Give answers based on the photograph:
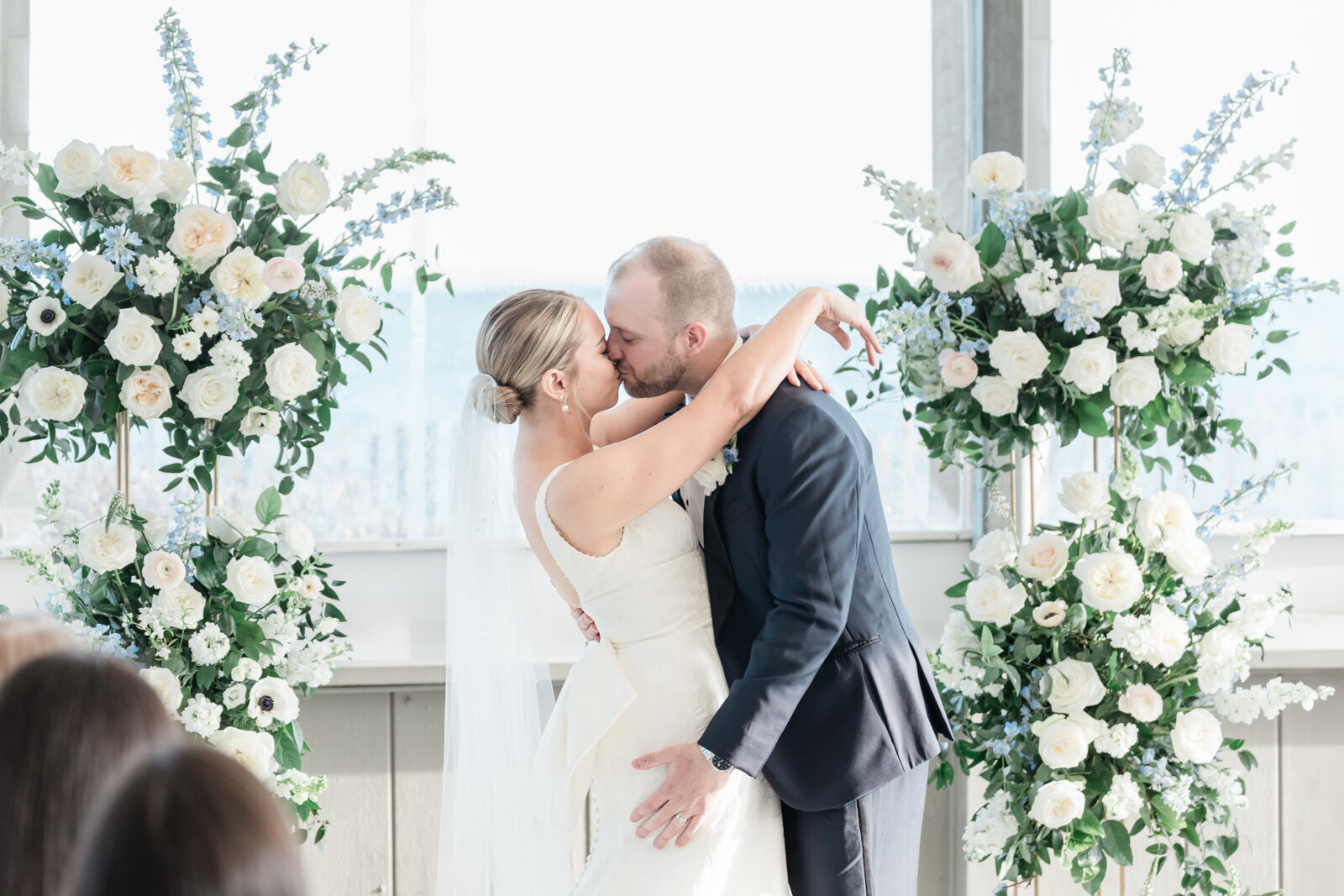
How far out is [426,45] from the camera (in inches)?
116

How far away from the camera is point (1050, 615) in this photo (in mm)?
2168

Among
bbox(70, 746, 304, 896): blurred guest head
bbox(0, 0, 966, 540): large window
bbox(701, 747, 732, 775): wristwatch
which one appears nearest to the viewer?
bbox(70, 746, 304, 896): blurred guest head

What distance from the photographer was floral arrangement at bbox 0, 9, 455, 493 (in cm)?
192

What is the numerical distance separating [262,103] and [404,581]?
135cm

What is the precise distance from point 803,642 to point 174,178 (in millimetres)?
1347

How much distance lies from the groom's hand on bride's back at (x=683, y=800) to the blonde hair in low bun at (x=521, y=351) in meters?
0.66

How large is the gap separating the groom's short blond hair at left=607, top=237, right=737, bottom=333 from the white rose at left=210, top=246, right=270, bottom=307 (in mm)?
636

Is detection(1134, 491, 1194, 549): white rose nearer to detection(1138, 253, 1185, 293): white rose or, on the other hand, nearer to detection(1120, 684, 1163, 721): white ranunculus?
detection(1120, 684, 1163, 721): white ranunculus

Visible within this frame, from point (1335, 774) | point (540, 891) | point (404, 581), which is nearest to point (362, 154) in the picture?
point (404, 581)

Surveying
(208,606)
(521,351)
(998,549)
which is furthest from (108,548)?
(998,549)

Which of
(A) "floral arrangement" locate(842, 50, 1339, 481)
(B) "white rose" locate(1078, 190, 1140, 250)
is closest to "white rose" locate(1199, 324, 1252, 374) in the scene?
(A) "floral arrangement" locate(842, 50, 1339, 481)

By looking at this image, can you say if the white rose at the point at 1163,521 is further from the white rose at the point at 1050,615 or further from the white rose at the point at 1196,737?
the white rose at the point at 1196,737

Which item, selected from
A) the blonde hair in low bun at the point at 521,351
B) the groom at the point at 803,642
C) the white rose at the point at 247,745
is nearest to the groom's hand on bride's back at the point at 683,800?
the groom at the point at 803,642

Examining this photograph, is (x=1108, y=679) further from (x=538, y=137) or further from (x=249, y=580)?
(x=538, y=137)
